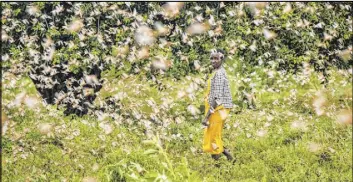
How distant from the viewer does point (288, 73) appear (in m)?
10.7

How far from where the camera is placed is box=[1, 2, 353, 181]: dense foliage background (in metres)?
8.48

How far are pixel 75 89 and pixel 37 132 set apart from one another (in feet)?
3.55

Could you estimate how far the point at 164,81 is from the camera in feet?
33.1

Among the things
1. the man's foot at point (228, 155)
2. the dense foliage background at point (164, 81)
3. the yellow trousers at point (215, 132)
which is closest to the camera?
the yellow trousers at point (215, 132)

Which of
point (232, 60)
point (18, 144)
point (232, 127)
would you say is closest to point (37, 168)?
point (18, 144)

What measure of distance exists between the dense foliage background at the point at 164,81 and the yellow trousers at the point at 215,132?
0.25 meters

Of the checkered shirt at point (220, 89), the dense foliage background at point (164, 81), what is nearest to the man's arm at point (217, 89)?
the checkered shirt at point (220, 89)

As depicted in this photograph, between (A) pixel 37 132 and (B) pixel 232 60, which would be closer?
(A) pixel 37 132

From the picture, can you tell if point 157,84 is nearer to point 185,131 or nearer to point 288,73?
point 185,131

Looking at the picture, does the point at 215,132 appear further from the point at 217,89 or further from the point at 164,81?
the point at 164,81

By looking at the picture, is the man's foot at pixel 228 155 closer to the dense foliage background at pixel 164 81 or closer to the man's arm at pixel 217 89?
the dense foliage background at pixel 164 81

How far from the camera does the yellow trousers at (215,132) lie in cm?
791

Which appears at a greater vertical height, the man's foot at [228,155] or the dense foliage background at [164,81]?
the dense foliage background at [164,81]

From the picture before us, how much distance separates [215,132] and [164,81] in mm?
2333
